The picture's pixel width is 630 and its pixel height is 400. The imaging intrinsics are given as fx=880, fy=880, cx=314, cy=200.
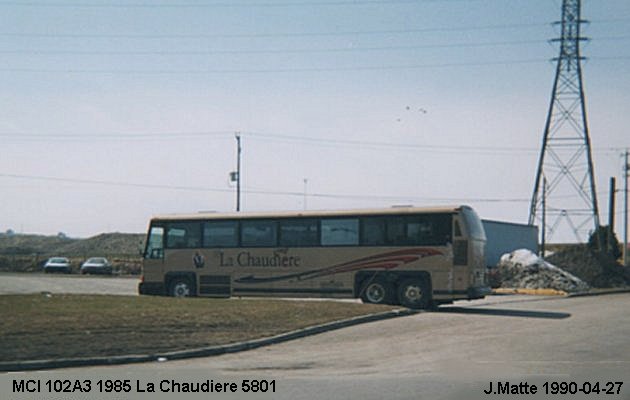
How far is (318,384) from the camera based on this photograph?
1202cm

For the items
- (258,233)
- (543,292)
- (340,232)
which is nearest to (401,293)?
(340,232)

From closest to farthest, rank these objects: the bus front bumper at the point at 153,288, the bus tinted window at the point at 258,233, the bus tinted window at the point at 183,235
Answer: the bus tinted window at the point at 258,233, the bus tinted window at the point at 183,235, the bus front bumper at the point at 153,288

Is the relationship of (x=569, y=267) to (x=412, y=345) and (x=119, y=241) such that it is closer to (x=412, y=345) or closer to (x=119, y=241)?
(x=412, y=345)

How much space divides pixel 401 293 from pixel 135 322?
460 inches

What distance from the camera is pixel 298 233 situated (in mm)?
30266

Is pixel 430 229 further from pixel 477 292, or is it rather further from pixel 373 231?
pixel 477 292

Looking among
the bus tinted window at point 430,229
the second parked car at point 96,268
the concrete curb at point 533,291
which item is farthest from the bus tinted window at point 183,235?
the second parked car at point 96,268

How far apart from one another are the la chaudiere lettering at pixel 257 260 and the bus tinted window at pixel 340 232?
4.16 feet

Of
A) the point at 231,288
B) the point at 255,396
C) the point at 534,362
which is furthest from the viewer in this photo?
the point at 231,288

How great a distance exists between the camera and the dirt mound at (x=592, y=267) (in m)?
50.8

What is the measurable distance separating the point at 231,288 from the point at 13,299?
29.9 ft

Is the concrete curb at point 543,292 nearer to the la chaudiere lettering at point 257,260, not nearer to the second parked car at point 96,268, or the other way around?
the la chaudiere lettering at point 257,260

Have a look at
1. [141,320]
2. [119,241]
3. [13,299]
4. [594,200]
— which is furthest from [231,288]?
[119,241]

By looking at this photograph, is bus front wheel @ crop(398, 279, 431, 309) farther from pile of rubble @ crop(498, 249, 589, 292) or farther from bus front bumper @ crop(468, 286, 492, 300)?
pile of rubble @ crop(498, 249, 589, 292)
